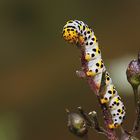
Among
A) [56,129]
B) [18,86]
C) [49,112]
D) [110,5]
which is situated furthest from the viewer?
[110,5]

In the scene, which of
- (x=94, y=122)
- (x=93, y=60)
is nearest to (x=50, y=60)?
(x=93, y=60)

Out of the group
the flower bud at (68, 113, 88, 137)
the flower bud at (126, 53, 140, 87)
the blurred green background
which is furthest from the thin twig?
the blurred green background

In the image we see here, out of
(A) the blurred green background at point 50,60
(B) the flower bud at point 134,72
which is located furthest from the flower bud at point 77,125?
(A) the blurred green background at point 50,60

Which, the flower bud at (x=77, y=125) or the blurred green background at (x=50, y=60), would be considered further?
the blurred green background at (x=50, y=60)

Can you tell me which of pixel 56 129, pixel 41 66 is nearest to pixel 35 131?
pixel 56 129

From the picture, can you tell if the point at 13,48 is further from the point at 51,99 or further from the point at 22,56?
the point at 51,99

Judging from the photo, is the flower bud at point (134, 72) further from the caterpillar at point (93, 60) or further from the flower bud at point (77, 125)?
the flower bud at point (77, 125)

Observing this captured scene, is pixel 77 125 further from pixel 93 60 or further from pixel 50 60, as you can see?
pixel 50 60

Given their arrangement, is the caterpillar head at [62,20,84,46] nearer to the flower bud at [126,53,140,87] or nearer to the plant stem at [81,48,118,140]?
the plant stem at [81,48,118,140]
